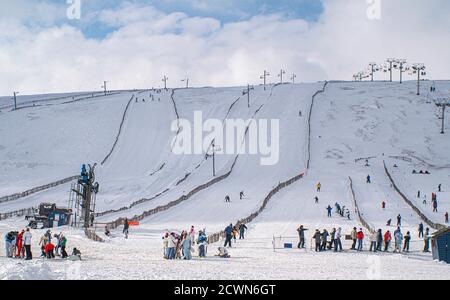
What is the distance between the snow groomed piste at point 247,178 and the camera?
67.4 feet

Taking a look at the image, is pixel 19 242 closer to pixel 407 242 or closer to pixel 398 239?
pixel 398 239

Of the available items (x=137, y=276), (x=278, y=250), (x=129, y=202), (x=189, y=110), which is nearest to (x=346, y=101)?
(x=189, y=110)

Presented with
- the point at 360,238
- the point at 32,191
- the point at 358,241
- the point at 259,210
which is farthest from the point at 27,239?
the point at 32,191

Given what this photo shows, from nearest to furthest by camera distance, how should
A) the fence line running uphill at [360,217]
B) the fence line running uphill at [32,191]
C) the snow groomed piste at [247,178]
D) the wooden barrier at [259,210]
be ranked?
the snow groomed piste at [247,178], the wooden barrier at [259,210], the fence line running uphill at [360,217], the fence line running uphill at [32,191]

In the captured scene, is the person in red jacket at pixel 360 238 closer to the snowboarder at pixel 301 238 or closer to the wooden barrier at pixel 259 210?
the snowboarder at pixel 301 238

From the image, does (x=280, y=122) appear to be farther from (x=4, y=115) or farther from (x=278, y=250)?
(x=278, y=250)

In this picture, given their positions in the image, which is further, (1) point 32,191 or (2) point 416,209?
(1) point 32,191

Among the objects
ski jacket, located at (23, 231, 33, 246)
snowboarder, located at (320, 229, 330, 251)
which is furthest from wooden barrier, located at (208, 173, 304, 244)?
ski jacket, located at (23, 231, 33, 246)

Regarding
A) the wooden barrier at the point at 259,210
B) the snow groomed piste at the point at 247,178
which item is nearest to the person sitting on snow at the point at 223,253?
the snow groomed piste at the point at 247,178

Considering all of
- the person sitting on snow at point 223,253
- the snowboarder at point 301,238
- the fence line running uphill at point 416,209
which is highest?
the fence line running uphill at point 416,209

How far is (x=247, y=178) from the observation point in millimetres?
56781

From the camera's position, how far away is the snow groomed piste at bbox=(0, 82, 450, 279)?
20547 millimetres

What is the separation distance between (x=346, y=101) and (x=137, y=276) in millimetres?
83833

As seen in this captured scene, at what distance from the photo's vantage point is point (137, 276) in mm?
14664
